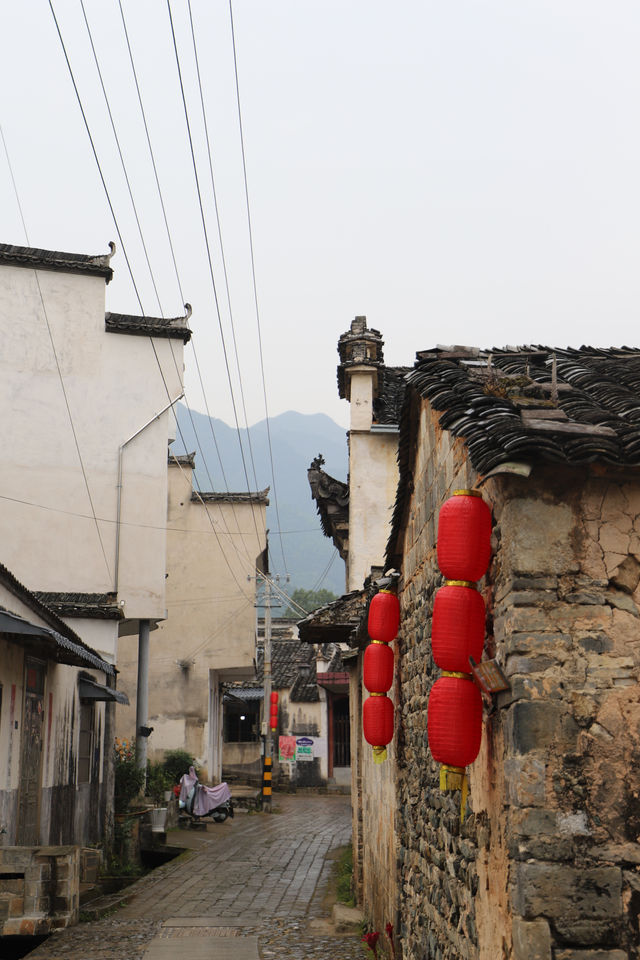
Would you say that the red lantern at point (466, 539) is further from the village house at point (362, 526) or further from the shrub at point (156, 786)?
the shrub at point (156, 786)

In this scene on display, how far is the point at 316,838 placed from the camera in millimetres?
21547

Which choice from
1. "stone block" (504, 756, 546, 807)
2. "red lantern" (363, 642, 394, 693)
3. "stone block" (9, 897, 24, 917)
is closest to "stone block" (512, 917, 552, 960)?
"stone block" (504, 756, 546, 807)

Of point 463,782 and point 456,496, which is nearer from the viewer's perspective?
point 456,496

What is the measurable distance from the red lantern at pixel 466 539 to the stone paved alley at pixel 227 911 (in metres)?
6.55

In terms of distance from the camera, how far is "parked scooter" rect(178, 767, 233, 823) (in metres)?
24.3

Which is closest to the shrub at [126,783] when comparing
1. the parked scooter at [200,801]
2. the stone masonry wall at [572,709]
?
the parked scooter at [200,801]

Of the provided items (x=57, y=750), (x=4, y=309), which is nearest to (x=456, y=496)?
(x=57, y=750)

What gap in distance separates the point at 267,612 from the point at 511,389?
27.4 metres

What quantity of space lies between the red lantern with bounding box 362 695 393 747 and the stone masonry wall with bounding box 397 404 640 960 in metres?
3.32

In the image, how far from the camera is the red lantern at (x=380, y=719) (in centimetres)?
832

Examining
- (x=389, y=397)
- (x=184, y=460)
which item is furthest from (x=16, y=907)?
(x=184, y=460)

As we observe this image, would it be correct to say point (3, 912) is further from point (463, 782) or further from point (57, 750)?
point (463, 782)

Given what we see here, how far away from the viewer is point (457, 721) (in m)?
4.66

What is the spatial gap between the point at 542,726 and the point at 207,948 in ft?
24.6
